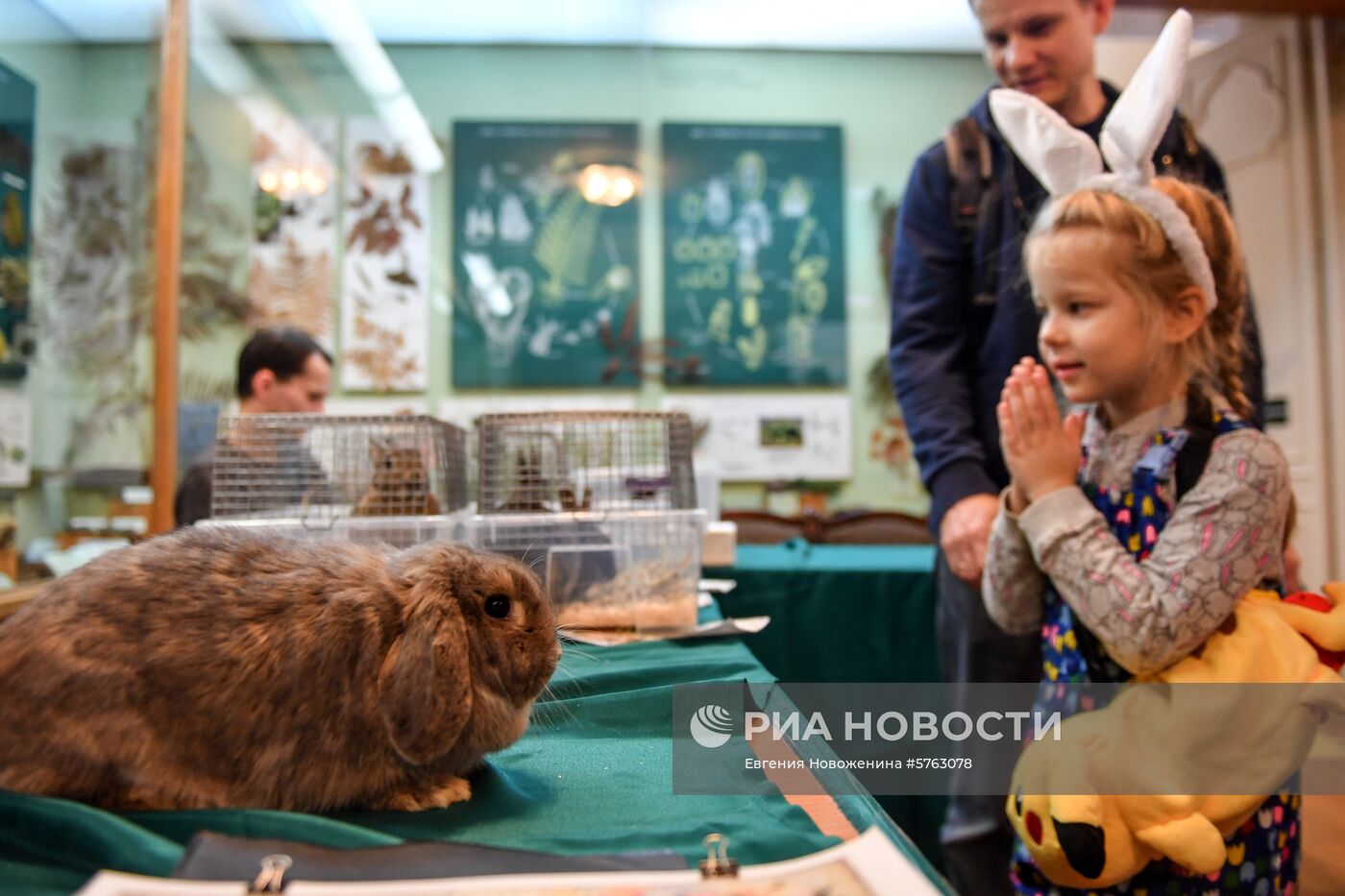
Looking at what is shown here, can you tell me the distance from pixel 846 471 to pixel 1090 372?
415cm

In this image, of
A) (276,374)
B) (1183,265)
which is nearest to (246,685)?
(1183,265)

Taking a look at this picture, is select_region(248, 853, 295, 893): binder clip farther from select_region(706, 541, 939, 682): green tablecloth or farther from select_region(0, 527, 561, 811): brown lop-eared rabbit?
select_region(706, 541, 939, 682): green tablecloth

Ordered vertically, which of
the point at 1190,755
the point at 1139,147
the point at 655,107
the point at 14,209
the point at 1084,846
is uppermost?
the point at 655,107

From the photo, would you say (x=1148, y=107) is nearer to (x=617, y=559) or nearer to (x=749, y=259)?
(x=617, y=559)

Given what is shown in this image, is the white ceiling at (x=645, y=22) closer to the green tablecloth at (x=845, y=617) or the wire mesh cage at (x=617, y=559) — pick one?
the green tablecloth at (x=845, y=617)

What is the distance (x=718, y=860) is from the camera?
0.63m

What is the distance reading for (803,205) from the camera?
5484 mm

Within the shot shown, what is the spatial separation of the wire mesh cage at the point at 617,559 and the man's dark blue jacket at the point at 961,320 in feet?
1.81

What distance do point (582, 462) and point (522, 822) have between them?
3.64 feet

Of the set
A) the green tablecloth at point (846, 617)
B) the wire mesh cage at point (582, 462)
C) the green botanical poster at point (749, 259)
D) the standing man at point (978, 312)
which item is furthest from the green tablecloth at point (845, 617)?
the green botanical poster at point (749, 259)

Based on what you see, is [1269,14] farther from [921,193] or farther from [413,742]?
[413,742]

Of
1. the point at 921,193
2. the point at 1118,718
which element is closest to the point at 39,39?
the point at 921,193

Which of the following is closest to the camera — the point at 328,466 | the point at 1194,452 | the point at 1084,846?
the point at 1084,846

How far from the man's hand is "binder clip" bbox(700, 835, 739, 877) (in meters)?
1.04
